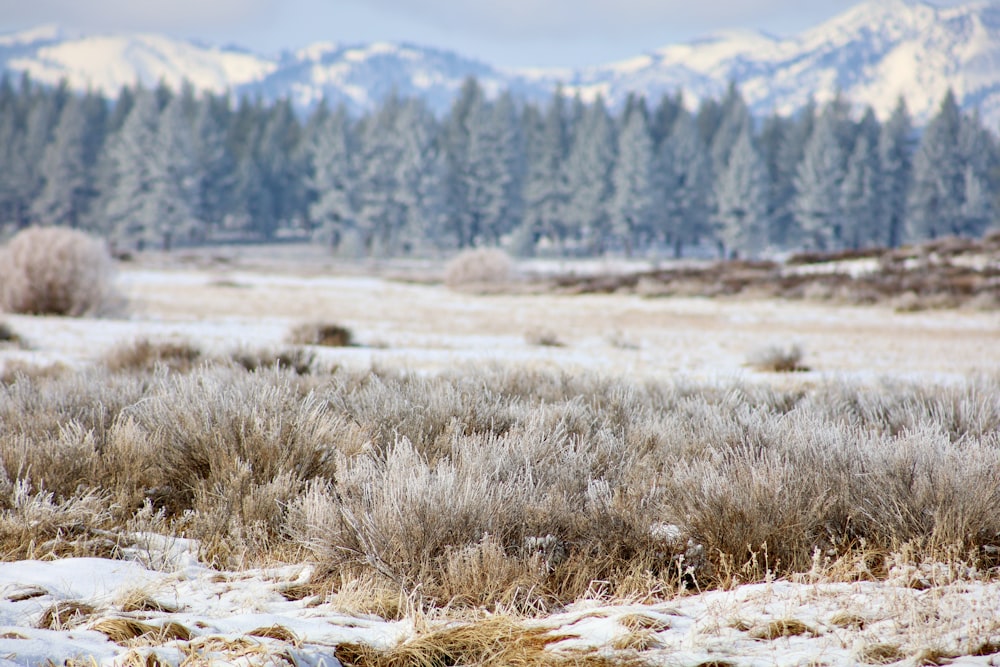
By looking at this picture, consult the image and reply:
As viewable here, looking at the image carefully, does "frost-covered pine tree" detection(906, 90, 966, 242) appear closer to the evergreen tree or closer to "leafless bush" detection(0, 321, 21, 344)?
the evergreen tree

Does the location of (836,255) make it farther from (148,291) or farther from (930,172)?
(930,172)

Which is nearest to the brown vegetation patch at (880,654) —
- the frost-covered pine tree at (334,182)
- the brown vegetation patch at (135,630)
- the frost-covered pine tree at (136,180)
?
the brown vegetation patch at (135,630)

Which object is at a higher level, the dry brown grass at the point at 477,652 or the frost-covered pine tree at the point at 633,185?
the frost-covered pine tree at the point at 633,185

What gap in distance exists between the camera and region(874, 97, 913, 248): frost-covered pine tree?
231 feet

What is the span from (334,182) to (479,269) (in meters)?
39.4

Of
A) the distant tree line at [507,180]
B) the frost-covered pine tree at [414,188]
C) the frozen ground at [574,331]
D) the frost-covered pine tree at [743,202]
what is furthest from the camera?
the frost-covered pine tree at [414,188]

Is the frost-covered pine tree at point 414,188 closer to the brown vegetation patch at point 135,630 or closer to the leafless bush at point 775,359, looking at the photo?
the leafless bush at point 775,359

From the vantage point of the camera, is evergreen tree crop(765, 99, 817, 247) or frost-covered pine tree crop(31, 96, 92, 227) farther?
evergreen tree crop(765, 99, 817, 247)

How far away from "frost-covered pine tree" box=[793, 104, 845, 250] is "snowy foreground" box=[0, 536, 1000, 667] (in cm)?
7062

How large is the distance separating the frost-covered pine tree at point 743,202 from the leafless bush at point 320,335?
57216mm

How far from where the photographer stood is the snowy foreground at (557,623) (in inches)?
91.7

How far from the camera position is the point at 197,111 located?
7638 centimetres

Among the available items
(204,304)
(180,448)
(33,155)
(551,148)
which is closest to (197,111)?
(33,155)

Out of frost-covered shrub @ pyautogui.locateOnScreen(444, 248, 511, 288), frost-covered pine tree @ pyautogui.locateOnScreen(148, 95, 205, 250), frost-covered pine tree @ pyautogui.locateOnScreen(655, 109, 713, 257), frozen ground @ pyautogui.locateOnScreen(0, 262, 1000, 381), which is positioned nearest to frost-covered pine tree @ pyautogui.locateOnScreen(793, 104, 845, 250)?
frost-covered pine tree @ pyautogui.locateOnScreen(655, 109, 713, 257)
